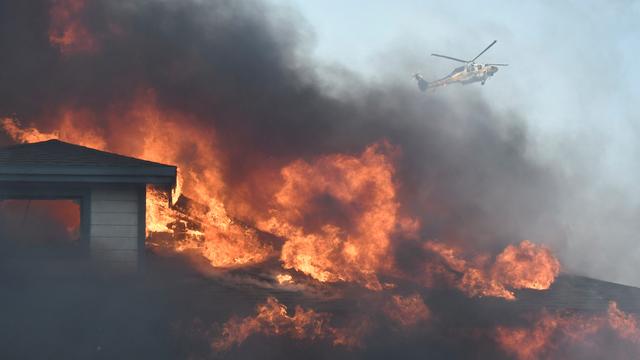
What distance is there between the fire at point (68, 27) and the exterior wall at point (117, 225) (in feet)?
26.2

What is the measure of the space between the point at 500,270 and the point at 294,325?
5.45m

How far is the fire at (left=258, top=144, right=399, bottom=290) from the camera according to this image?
1680cm

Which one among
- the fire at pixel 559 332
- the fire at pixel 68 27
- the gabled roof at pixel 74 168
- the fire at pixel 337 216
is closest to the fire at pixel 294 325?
the fire at pixel 337 216

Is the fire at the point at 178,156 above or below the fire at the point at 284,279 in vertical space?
above

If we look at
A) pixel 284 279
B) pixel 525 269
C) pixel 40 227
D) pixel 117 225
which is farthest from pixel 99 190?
pixel 525 269

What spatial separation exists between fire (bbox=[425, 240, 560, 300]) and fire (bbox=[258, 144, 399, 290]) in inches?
55.5

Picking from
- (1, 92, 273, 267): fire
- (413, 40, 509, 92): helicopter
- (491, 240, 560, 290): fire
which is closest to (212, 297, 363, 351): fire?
(1, 92, 273, 267): fire

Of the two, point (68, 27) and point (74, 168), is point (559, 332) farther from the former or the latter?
point (68, 27)

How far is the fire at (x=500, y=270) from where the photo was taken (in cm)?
1662

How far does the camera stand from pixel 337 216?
18750 millimetres

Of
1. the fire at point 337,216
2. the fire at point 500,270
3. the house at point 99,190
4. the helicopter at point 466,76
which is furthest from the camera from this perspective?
the helicopter at point 466,76

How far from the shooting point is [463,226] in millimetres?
21531

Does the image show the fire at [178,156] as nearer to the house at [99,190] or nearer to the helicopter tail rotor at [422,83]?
the house at [99,190]

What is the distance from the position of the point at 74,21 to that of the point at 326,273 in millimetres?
10745
